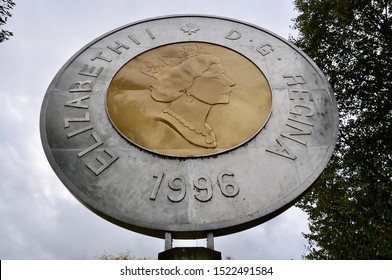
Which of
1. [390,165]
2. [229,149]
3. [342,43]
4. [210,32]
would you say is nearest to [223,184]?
[229,149]

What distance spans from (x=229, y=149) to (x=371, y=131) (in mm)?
5946

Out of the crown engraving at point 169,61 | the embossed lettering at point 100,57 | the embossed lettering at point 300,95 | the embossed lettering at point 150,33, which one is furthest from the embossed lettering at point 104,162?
the embossed lettering at point 300,95

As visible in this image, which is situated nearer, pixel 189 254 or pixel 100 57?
pixel 189 254

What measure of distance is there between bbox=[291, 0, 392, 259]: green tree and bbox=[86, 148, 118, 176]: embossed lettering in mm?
6615

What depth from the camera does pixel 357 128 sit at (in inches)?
412

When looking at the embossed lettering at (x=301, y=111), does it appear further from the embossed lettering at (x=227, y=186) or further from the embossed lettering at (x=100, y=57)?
the embossed lettering at (x=100, y=57)

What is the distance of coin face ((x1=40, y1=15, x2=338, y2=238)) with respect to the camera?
5.18 metres

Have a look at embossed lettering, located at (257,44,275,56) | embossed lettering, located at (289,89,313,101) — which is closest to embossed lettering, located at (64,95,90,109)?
embossed lettering, located at (257,44,275,56)

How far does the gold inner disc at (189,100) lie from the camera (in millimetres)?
5867

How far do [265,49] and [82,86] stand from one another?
315 centimetres

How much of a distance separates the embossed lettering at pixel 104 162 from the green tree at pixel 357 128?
21.7 ft

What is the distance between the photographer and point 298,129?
6008mm

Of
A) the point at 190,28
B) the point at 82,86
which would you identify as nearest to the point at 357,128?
the point at 190,28

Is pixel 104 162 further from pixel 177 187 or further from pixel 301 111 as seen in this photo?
pixel 301 111
